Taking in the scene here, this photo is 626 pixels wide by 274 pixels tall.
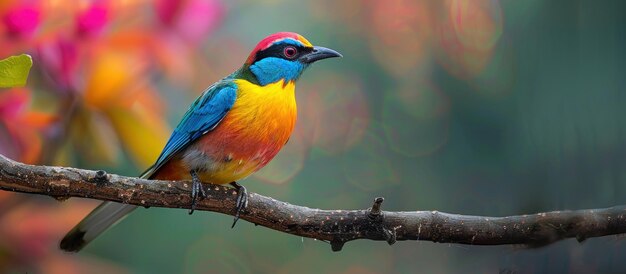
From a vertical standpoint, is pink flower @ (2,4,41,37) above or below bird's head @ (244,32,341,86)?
below

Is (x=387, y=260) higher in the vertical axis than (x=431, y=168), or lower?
lower

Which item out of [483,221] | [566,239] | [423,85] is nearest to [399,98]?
[423,85]

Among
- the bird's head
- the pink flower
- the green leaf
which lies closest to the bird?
the bird's head

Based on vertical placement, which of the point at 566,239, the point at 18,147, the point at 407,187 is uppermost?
the point at 407,187

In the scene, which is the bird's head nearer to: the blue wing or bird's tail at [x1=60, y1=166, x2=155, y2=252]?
the blue wing

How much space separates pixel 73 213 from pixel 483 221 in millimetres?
563

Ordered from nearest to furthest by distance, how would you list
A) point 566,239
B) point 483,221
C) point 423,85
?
1. point 566,239
2. point 483,221
3. point 423,85

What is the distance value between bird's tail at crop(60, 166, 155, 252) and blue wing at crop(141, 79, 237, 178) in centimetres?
9

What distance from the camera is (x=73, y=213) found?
39.6 inches

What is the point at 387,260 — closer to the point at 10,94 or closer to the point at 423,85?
the point at 423,85

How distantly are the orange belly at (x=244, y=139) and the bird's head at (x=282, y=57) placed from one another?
0.04 meters

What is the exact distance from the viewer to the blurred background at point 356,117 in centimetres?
52

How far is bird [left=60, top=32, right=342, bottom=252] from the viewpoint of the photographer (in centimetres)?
99

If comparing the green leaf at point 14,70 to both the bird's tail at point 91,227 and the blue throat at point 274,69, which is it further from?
the blue throat at point 274,69
